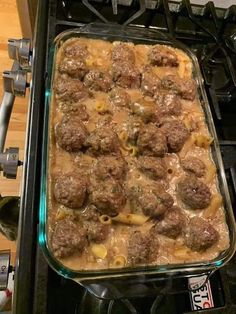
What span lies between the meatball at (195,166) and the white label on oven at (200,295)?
0.75 ft

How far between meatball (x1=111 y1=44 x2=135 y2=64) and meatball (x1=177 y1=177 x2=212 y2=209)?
37 cm

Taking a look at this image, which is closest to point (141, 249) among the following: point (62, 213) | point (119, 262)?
point (119, 262)

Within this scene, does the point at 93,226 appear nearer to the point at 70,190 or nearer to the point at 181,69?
the point at 70,190

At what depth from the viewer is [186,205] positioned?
888 millimetres

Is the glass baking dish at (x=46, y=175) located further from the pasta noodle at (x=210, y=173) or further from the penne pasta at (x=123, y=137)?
the penne pasta at (x=123, y=137)

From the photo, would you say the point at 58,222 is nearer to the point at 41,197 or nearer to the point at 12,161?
the point at 41,197

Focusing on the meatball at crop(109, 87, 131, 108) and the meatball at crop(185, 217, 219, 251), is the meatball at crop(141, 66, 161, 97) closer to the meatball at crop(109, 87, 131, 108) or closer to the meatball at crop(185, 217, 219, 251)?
the meatball at crop(109, 87, 131, 108)

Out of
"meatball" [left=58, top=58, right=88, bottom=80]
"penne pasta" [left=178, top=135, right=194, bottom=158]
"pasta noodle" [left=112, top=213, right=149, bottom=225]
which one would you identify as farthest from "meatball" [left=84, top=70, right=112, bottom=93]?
"pasta noodle" [left=112, top=213, right=149, bottom=225]

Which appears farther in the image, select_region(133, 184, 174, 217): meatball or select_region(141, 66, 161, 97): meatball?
select_region(141, 66, 161, 97): meatball

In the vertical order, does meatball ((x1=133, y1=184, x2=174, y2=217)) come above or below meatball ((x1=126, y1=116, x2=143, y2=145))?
below

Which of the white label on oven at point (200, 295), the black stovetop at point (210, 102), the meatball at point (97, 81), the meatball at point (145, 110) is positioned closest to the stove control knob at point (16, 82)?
the black stovetop at point (210, 102)

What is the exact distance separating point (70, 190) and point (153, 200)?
174 millimetres

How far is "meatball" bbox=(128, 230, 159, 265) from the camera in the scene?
780mm

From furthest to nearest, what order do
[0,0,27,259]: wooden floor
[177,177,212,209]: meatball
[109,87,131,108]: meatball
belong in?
[0,0,27,259]: wooden floor, [109,87,131,108]: meatball, [177,177,212,209]: meatball
